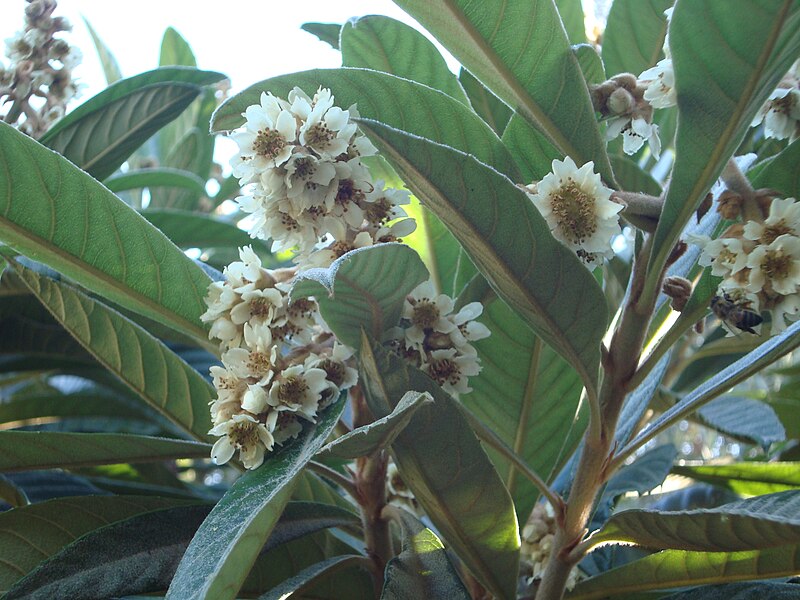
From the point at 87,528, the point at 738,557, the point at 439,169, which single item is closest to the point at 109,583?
the point at 87,528

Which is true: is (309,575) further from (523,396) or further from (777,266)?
(777,266)

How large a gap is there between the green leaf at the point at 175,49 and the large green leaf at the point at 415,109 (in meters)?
1.65

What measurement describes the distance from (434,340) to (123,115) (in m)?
0.84

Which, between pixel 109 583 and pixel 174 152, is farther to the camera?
pixel 174 152

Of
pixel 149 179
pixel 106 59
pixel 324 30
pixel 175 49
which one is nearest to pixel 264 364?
pixel 324 30

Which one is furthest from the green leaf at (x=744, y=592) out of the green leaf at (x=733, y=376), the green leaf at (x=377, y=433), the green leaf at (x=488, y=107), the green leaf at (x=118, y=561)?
the green leaf at (x=488, y=107)

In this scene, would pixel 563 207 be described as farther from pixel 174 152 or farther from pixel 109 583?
pixel 174 152

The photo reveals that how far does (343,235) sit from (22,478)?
0.70 metres

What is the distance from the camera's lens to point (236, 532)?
661 millimetres

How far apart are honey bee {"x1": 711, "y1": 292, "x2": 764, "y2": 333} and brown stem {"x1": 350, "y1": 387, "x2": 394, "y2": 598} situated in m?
0.38

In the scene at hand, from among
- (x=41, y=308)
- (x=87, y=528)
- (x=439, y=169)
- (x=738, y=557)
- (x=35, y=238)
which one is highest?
(x=41, y=308)

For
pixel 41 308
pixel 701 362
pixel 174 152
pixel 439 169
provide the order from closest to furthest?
1. pixel 439 169
2. pixel 41 308
3. pixel 701 362
4. pixel 174 152

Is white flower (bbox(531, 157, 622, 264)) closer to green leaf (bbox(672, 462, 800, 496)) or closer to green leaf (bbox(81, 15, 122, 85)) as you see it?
green leaf (bbox(672, 462, 800, 496))

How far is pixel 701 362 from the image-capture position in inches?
66.9
